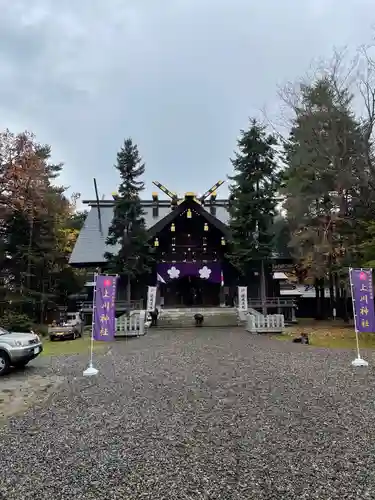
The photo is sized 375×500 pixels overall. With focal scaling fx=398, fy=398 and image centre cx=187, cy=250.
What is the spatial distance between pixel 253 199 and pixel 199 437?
16592mm

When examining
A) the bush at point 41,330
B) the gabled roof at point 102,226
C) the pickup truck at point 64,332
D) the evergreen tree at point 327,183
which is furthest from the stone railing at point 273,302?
the bush at point 41,330

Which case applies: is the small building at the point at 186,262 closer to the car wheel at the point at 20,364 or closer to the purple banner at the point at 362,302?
the purple banner at the point at 362,302

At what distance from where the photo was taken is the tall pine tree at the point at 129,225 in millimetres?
19688

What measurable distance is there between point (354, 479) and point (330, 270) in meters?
18.6

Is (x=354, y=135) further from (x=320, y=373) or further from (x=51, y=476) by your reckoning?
(x=51, y=476)

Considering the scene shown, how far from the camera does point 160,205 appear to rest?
30594mm

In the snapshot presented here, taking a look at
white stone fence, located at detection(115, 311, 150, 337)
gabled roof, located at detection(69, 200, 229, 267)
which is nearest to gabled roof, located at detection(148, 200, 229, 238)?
gabled roof, located at detection(69, 200, 229, 267)

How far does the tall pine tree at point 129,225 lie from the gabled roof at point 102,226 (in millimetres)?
2156

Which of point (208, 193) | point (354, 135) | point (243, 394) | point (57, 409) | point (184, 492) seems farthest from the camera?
point (208, 193)

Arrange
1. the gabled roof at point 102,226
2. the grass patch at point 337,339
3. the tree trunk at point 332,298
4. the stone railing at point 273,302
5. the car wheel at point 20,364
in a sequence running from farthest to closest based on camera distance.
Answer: the tree trunk at point 332,298 → the gabled roof at point 102,226 → the stone railing at point 273,302 → the grass patch at point 337,339 → the car wheel at point 20,364

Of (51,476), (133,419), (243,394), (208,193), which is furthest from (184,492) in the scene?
(208,193)

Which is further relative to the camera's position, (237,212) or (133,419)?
(237,212)

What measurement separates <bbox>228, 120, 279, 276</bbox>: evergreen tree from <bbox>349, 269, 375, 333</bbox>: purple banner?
914cm

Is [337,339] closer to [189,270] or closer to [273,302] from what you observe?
[273,302]
